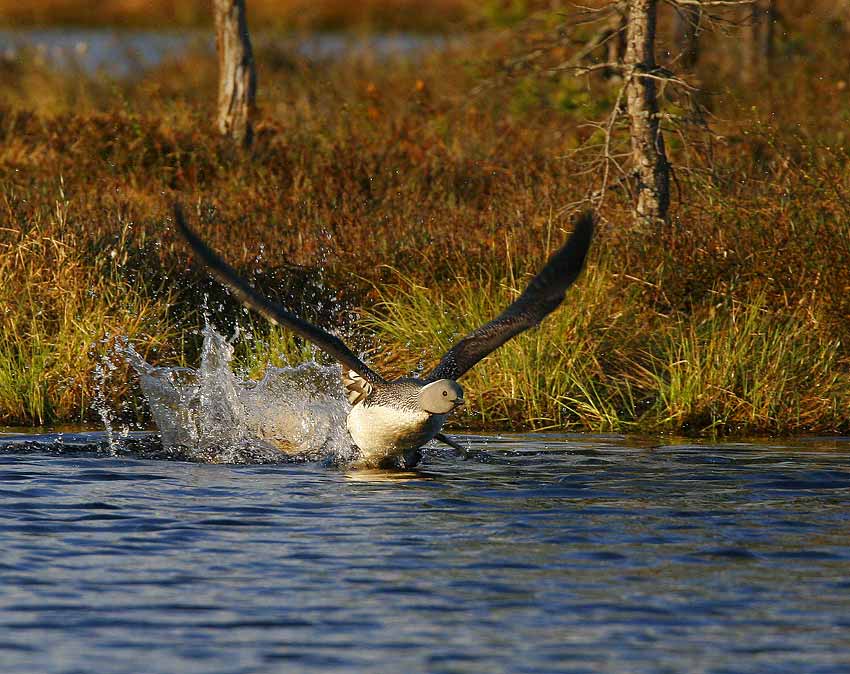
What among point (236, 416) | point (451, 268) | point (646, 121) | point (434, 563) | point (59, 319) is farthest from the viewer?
point (646, 121)

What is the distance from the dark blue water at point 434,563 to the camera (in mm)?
5750

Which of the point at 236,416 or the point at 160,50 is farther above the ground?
the point at 160,50

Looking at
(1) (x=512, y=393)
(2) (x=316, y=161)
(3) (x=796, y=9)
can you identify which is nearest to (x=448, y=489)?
(1) (x=512, y=393)

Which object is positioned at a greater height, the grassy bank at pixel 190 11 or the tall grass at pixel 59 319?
the grassy bank at pixel 190 11

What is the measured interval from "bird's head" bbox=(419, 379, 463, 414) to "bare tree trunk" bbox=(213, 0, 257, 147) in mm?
9417

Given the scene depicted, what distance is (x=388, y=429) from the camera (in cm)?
954

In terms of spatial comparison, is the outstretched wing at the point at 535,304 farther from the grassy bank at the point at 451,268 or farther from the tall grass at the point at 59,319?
the tall grass at the point at 59,319

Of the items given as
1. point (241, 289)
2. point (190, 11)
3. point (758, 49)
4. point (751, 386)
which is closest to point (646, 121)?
point (751, 386)

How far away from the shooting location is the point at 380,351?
11.9 metres

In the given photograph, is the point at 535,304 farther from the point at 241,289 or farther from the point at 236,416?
the point at 236,416

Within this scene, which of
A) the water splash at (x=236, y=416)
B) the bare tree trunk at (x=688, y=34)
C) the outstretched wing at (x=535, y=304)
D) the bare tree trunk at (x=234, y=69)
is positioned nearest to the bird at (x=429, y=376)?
the outstretched wing at (x=535, y=304)

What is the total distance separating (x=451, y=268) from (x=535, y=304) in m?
2.87

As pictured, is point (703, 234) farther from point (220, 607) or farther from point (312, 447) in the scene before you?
point (220, 607)

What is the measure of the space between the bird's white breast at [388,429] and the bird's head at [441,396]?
174 mm
